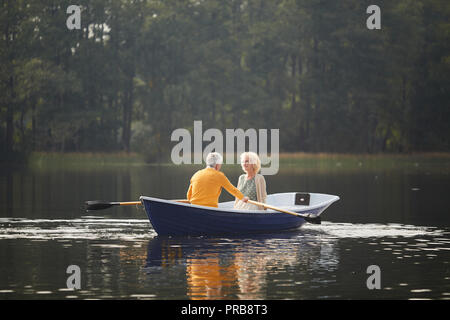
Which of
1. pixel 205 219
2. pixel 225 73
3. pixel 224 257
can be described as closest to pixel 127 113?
pixel 225 73

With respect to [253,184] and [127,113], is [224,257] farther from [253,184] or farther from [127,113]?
[127,113]

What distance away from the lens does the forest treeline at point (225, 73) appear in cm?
7344

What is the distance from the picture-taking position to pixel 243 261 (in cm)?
1499

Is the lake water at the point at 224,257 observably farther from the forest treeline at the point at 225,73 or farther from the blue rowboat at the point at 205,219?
the forest treeline at the point at 225,73

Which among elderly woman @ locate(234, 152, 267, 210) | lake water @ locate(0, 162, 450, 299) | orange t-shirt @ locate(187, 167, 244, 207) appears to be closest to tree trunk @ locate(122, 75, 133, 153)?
lake water @ locate(0, 162, 450, 299)

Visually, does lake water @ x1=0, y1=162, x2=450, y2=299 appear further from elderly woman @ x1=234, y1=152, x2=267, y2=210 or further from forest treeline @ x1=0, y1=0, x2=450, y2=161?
forest treeline @ x1=0, y1=0, x2=450, y2=161

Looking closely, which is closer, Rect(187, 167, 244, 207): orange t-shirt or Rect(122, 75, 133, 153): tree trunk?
Rect(187, 167, 244, 207): orange t-shirt

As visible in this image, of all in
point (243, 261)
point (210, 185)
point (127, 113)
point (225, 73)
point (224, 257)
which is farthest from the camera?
point (225, 73)

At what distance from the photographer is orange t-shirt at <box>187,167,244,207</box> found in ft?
61.1

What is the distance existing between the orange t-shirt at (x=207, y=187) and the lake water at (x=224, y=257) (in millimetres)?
876

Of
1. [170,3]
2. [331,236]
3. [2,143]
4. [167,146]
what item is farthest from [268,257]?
[170,3]

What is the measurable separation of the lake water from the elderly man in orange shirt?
34.6 inches

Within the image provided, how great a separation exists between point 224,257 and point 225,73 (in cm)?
7628

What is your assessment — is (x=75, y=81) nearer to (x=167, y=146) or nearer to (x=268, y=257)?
(x=167, y=146)
